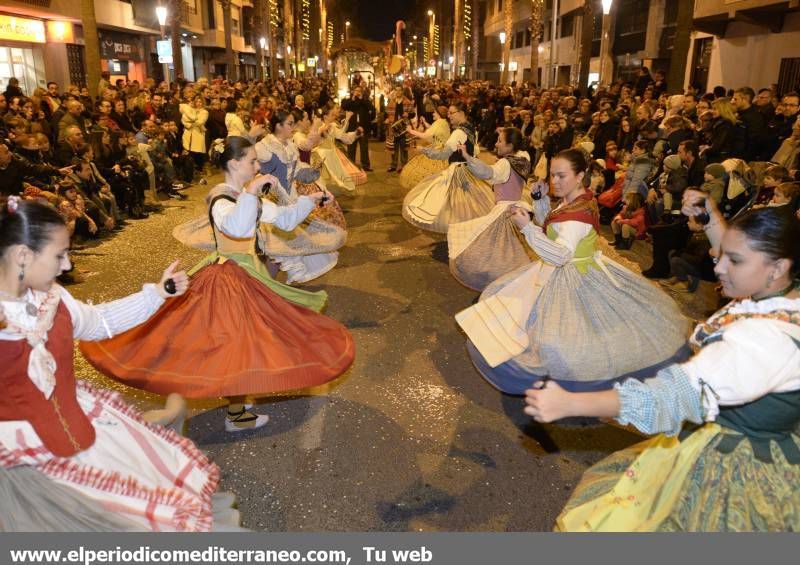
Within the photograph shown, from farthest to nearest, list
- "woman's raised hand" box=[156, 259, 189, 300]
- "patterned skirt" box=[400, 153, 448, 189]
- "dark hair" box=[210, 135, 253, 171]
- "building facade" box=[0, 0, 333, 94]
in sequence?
"building facade" box=[0, 0, 333, 94], "patterned skirt" box=[400, 153, 448, 189], "dark hair" box=[210, 135, 253, 171], "woman's raised hand" box=[156, 259, 189, 300]

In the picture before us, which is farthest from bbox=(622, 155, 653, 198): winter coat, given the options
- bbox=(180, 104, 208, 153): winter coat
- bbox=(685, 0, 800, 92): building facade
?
bbox=(180, 104, 208, 153): winter coat

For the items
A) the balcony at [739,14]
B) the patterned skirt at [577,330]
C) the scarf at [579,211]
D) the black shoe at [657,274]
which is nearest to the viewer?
the patterned skirt at [577,330]

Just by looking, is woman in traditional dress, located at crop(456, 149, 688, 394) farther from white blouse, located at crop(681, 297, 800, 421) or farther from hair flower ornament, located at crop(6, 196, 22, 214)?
hair flower ornament, located at crop(6, 196, 22, 214)

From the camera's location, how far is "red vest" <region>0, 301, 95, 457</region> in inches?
86.0

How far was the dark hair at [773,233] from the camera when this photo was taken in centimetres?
214

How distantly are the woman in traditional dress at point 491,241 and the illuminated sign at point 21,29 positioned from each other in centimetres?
1782

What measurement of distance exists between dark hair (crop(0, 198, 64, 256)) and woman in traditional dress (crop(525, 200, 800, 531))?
182 centimetres

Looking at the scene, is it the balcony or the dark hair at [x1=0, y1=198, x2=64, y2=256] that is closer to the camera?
the dark hair at [x1=0, y1=198, x2=64, y2=256]

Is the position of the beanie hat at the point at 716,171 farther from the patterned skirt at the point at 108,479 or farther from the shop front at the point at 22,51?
the shop front at the point at 22,51

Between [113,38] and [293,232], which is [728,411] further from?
[113,38]

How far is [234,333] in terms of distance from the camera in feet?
12.2

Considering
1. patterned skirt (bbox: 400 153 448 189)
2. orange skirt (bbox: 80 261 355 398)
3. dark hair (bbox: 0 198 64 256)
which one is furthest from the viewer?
patterned skirt (bbox: 400 153 448 189)

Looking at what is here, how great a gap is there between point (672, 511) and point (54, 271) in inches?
94.7

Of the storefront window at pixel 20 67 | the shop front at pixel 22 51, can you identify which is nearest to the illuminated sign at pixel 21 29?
the shop front at pixel 22 51
